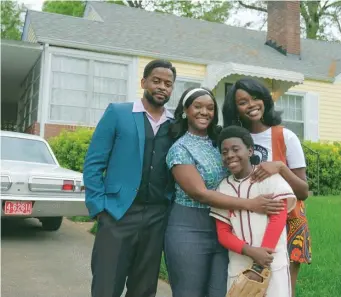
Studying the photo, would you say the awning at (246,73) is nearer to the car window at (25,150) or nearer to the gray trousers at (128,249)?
the car window at (25,150)

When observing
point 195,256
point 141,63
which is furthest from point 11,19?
point 195,256

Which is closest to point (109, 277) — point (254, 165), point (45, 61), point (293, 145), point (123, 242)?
point (123, 242)

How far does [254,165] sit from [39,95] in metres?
11.9

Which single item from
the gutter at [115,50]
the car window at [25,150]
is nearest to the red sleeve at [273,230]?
the car window at [25,150]

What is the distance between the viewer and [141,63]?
48.8ft

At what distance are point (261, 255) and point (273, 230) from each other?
150 mm

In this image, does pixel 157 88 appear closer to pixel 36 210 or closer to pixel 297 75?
pixel 36 210

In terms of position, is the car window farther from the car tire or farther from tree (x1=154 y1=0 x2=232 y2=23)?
tree (x1=154 y1=0 x2=232 y2=23)

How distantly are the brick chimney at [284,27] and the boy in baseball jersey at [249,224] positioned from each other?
53.1 ft

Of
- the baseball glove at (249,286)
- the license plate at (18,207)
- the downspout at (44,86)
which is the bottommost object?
the baseball glove at (249,286)

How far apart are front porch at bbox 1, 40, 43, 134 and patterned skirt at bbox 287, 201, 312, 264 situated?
11739 mm

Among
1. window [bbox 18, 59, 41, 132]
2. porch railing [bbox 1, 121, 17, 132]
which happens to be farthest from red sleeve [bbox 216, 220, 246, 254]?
porch railing [bbox 1, 121, 17, 132]

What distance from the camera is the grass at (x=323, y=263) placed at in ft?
14.2

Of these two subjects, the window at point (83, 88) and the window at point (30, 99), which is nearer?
the window at point (83, 88)
